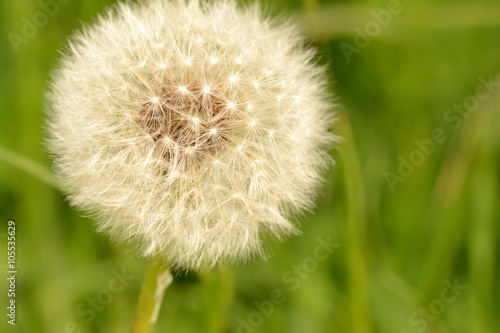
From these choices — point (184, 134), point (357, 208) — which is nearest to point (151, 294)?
point (184, 134)

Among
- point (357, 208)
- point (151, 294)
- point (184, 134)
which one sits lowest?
point (151, 294)

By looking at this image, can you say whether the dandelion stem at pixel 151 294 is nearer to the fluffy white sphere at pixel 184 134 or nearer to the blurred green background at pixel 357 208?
the fluffy white sphere at pixel 184 134

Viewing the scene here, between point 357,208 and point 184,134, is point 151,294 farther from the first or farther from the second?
point 357,208

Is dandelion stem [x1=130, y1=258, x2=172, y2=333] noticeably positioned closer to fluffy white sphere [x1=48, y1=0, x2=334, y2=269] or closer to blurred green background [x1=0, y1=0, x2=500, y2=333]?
fluffy white sphere [x1=48, y1=0, x2=334, y2=269]

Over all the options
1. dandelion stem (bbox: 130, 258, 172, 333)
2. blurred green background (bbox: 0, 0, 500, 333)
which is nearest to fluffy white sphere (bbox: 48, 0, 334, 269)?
dandelion stem (bbox: 130, 258, 172, 333)

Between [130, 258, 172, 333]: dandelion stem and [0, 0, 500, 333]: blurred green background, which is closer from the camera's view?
[130, 258, 172, 333]: dandelion stem

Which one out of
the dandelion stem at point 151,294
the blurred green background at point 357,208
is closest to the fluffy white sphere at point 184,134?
the dandelion stem at point 151,294


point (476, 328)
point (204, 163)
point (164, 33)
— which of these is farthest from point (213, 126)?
point (476, 328)
